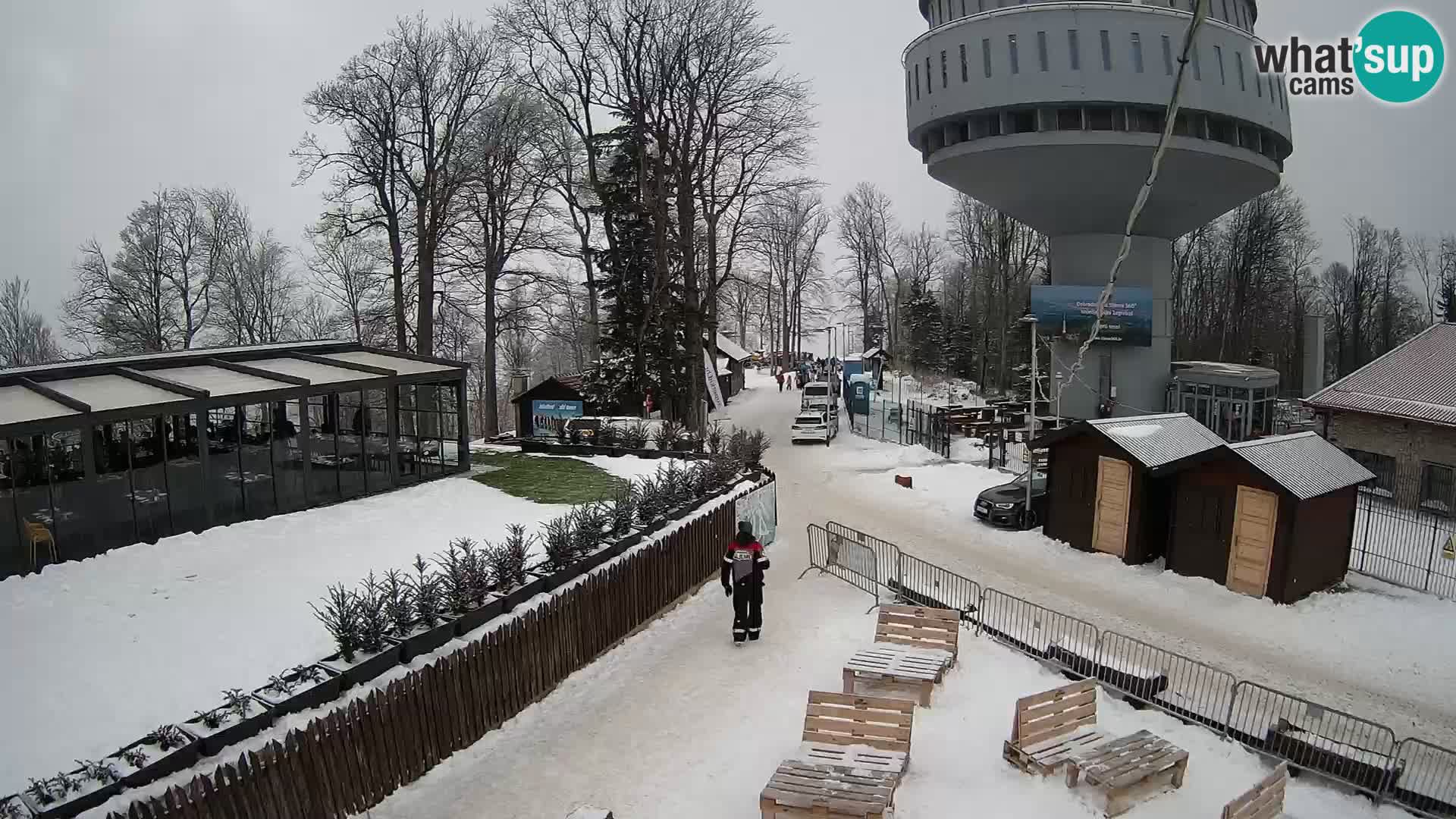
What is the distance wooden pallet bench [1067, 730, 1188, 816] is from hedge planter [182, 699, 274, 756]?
310 inches

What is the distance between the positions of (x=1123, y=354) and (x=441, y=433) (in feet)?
87.2

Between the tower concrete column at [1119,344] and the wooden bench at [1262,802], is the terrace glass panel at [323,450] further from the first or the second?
the tower concrete column at [1119,344]

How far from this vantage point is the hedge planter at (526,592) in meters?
11.3

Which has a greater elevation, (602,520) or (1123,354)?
(1123,354)

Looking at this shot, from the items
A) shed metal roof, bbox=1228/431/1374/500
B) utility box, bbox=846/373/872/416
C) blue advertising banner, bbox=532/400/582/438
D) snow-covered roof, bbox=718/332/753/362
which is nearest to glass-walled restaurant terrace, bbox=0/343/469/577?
blue advertising banner, bbox=532/400/582/438

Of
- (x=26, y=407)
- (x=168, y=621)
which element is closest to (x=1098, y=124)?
(x=168, y=621)

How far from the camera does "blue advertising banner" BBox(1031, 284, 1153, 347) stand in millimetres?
32031

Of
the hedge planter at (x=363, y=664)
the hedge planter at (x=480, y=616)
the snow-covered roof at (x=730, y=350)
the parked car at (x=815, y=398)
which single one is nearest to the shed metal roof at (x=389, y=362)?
the hedge planter at (x=480, y=616)

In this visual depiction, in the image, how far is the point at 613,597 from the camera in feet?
39.9

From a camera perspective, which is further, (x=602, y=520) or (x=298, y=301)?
(x=298, y=301)

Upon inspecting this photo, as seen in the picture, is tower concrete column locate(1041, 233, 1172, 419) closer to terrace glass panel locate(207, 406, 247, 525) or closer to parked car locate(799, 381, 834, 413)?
parked car locate(799, 381, 834, 413)

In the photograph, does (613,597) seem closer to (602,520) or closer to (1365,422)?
(602,520)

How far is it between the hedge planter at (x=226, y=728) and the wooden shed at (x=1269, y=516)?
15.7 m

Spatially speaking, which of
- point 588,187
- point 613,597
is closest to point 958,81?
point 588,187
